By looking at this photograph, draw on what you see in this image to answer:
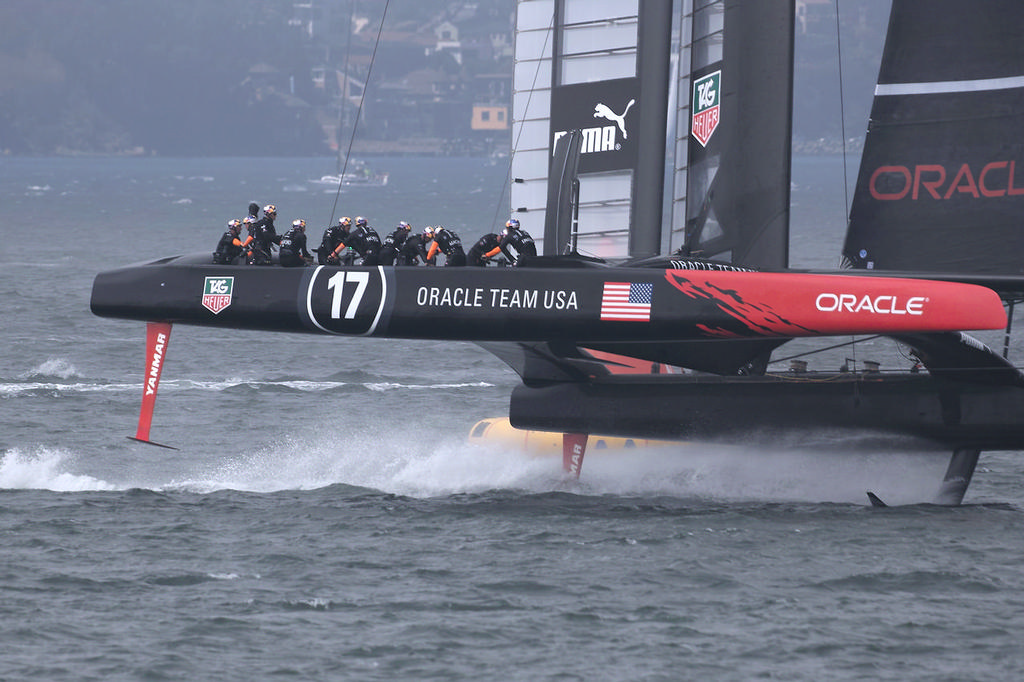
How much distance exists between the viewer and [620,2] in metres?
22.1

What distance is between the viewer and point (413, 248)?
63.3 ft

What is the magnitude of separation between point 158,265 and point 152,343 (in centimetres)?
102

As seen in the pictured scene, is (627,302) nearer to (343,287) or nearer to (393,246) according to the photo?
(393,246)

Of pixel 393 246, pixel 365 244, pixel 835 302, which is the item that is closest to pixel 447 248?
pixel 393 246

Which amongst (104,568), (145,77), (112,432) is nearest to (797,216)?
(112,432)

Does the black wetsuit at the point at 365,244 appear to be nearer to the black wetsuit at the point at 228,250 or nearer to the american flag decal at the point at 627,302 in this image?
the black wetsuit at the point at 228,250

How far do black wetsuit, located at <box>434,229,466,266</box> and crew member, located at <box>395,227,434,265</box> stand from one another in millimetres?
183

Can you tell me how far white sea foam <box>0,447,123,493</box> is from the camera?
20.8 meters

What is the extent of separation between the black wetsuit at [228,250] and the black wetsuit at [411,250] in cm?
208

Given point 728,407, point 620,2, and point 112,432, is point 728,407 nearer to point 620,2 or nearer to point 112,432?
point 620,2

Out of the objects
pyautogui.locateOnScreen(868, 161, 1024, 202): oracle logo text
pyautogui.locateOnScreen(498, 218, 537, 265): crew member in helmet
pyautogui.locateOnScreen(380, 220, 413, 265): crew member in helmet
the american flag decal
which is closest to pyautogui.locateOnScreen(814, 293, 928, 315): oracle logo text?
the american flag decal

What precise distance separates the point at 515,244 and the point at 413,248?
1.36 m

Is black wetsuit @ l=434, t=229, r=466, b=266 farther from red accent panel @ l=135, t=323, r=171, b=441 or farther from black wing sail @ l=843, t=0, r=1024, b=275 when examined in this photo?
black wing sail @ l=843, t=0, r=1024, b=275

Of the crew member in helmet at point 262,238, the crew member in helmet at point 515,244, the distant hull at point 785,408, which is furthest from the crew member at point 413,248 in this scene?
the distant hull at point 785,408
